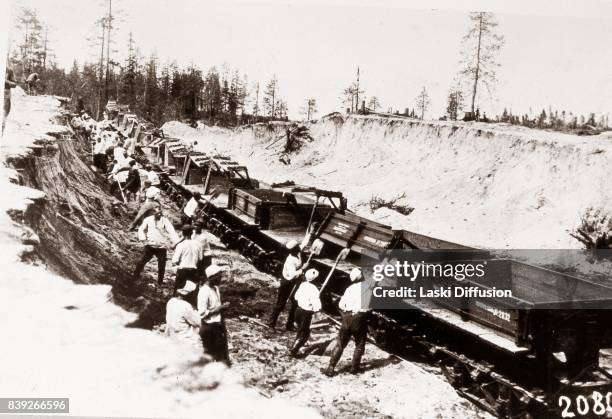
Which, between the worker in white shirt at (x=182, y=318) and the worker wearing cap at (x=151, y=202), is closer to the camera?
the worker in white shirt at (x=182, y=318)

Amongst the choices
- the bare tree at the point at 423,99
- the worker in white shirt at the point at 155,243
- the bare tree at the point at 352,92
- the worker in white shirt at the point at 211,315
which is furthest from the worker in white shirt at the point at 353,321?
the bare tree at the point at 352,92

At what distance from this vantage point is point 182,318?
5074 mm

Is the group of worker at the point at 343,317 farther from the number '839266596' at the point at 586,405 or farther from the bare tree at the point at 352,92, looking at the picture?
the bare tree at the point at 352,92

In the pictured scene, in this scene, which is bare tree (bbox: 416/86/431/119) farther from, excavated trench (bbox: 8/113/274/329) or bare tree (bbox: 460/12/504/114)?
excavated trench (bbox: 8/113/274/329)

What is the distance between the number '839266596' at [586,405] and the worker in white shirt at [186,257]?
4.41 meters

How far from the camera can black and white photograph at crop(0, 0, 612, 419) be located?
17.9 feet

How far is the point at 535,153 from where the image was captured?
50.6 feet

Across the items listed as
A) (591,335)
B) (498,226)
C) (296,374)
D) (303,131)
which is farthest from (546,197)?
(303,131)

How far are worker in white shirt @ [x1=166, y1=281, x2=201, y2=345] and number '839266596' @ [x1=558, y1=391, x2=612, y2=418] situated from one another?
3.70m

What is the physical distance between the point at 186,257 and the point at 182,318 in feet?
6.06

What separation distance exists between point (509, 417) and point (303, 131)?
21.7 meters

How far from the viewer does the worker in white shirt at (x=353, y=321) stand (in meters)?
6.01

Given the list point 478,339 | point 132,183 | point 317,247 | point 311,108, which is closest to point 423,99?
point 132,183

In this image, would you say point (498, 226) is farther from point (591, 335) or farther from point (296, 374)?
point (296, 374)
